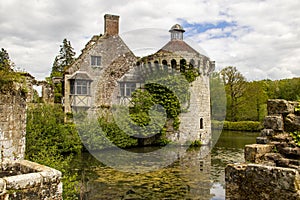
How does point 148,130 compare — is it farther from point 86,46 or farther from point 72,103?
point 86,46

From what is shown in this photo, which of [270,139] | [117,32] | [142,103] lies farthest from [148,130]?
[270,139]

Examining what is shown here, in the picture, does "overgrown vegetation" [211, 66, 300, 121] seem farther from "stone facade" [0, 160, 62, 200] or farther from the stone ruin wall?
"stone facade" [0, 160, 62, 200]

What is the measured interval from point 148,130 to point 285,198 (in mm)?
18157

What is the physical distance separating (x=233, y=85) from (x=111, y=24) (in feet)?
58.9

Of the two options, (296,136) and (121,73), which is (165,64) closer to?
(121,73)

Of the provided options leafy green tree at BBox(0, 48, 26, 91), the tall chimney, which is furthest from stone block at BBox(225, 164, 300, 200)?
the tall chimney

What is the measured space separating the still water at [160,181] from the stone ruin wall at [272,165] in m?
4.58

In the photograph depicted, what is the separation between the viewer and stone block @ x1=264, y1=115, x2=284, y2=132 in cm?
499

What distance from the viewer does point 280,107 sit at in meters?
5.20

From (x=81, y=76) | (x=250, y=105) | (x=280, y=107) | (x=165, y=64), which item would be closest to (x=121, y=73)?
(x=81, y=76)

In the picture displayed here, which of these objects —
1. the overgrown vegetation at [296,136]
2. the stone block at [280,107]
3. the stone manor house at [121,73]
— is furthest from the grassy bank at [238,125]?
the overgrown vegetation at [296,136]

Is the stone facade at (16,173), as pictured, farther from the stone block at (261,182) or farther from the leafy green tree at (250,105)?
the leafy green tree at (250,105)

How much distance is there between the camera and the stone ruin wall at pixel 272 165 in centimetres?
368

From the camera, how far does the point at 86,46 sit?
24484 mm
